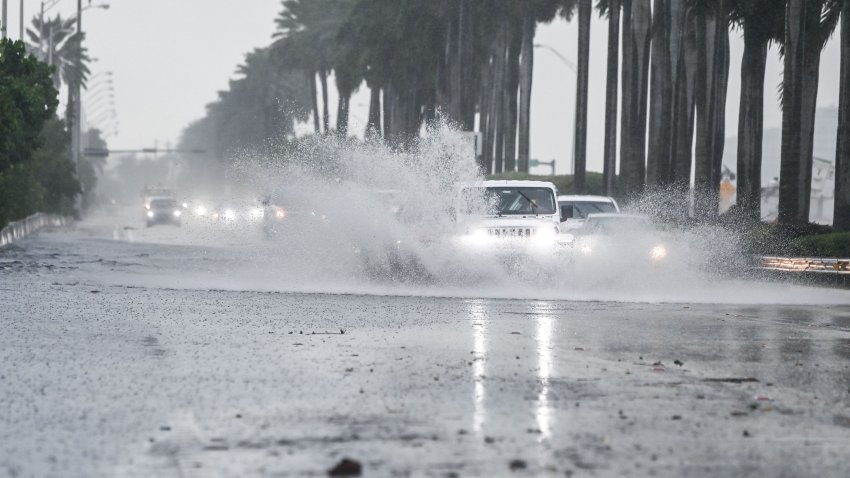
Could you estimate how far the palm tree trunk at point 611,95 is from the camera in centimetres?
5688

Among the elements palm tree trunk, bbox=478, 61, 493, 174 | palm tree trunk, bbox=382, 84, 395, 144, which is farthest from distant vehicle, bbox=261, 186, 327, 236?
palm tree trunk, bbox=382, 84, 395, 144

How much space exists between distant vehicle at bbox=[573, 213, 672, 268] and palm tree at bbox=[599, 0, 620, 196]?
81.3 ft

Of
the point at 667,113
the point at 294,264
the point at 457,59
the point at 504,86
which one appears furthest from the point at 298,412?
the point at 504,86

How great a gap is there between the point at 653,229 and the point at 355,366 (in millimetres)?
19143

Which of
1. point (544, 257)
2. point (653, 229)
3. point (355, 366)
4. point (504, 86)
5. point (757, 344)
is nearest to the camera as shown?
point (355, 366)

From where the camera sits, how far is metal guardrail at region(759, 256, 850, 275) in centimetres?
2865

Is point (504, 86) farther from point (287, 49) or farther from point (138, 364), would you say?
point (138, 364)

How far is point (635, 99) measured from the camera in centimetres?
5494

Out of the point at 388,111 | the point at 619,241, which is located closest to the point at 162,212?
the point at 388,111

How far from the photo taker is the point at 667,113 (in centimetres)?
5009

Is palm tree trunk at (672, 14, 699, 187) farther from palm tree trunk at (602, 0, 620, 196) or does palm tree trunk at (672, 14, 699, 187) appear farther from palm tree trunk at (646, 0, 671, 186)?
palm tree trunk at (602, 0, 620, 196)

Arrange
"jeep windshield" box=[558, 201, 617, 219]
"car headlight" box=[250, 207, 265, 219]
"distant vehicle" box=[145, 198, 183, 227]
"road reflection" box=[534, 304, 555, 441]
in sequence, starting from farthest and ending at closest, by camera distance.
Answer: "distant vehicle" box=[145, 198, 183, 227] → "car headlight" box=[250, 207, 265, 219] → "jeep windshield" box=[558, 201, 617, 219] → "road reflection" box=[534, 304, 555, 441]

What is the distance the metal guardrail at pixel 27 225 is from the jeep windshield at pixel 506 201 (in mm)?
22453

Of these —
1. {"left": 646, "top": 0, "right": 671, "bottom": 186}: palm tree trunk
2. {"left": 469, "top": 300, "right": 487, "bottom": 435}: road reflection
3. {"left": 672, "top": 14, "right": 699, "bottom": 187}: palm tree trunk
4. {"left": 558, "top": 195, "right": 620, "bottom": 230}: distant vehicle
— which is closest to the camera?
{"left": 469, "top": 300, "right": 487, "bottom": 435}: road reflection
